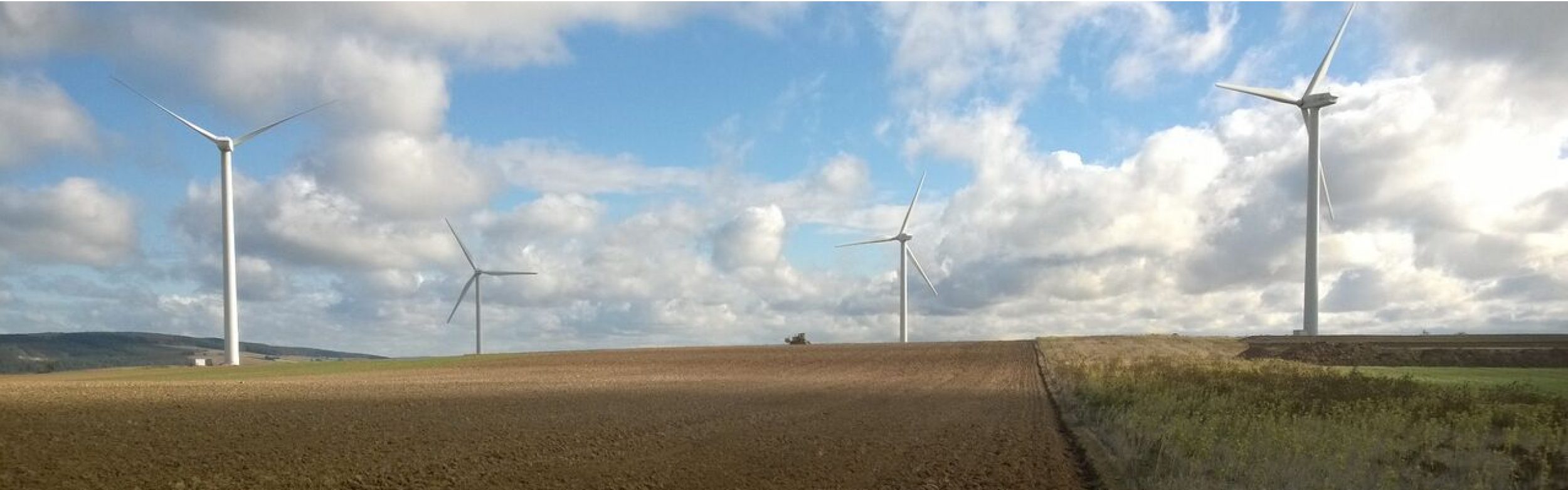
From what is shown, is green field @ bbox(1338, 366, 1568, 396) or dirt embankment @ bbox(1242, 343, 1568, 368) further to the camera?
dirt embankment @ bbox(1242, 343, 1568, 368)

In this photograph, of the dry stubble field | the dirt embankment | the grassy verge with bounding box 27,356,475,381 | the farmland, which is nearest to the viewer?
the dry stubble field

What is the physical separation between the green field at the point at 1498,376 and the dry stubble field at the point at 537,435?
46.7 feet

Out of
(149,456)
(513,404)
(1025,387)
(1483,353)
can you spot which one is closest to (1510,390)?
(1025,387)

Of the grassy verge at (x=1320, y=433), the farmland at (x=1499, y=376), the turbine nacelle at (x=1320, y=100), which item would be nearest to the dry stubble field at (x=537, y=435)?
the grassy verge at (x=1320, y=433)

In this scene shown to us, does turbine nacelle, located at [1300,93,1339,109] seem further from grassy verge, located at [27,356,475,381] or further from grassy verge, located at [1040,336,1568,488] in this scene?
grassy verge, located at [27,356,475,381]

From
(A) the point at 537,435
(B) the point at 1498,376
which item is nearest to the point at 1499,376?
(B) the point at 1498,376

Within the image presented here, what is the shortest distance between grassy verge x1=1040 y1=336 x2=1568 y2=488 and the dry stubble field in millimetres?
1435

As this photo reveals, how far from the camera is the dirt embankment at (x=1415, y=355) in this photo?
57781 millimetres

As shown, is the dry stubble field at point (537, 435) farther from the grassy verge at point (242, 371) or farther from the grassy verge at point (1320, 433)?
the grassy verge at point (242, 371)

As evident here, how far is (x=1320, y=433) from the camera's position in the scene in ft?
66.6

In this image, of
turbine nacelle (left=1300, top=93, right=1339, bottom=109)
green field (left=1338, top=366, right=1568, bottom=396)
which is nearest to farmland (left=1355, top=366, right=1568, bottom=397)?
green field (left=1338, top=366, right=1568, bottom=396)

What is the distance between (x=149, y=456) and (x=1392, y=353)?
220ft

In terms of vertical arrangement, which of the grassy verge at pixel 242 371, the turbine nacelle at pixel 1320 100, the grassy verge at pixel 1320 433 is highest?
the turbine nacelle at pixel 1320 100

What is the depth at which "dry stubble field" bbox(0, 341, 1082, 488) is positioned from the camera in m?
16.4
